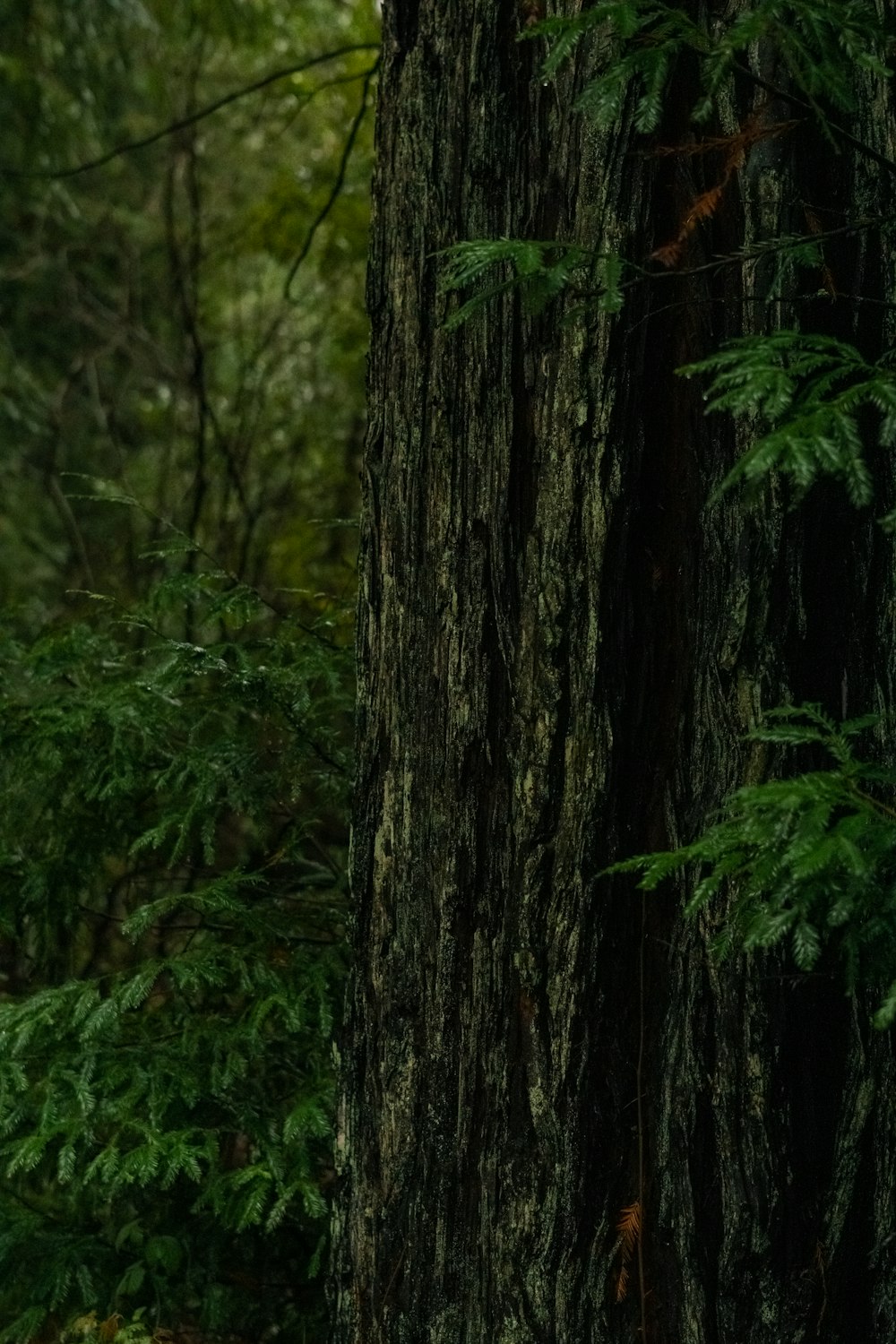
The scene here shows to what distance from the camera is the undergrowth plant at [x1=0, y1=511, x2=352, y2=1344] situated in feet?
8.42

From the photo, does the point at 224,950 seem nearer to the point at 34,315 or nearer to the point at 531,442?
the point at 531,442

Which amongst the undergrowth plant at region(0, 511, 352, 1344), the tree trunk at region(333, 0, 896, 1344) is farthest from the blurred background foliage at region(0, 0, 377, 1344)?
the tree trunk at region(333, 0, 896, 1344)

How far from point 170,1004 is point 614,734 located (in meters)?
1.40

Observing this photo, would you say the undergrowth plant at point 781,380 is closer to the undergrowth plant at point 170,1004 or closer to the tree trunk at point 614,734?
the tree trunk at point 614,734

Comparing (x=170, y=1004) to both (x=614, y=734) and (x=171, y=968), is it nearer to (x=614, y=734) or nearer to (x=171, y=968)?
(x=171, y=968)

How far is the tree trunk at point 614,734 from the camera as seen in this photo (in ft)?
6.68

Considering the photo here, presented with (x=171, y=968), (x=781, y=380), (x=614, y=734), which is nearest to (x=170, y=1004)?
(x=171, y=968)

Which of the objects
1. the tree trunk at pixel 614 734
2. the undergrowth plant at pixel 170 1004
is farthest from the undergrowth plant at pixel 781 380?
the undergrowth plant at pixel 170 1004

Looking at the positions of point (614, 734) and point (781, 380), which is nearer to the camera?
point (781, 380)

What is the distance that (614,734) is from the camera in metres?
2.07

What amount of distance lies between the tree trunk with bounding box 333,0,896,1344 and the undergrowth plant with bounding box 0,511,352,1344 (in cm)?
50

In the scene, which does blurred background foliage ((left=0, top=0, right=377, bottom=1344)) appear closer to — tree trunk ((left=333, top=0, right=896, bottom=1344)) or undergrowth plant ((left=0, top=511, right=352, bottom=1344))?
undergrowth plant ((left=0, top=511, right=352, bottom=1344))

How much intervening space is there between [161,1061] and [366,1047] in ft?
1.82

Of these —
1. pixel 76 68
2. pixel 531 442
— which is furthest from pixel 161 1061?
pixel 76 68
